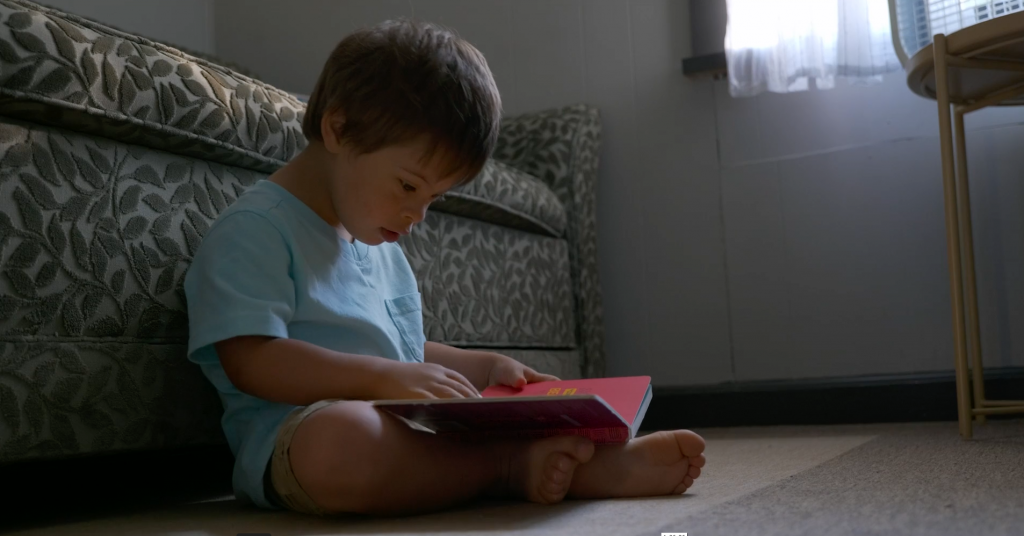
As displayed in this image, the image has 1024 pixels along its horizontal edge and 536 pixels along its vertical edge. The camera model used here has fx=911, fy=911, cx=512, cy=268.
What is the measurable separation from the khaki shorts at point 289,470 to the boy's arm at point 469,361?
0.86ft

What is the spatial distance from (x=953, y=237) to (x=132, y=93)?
1102mm

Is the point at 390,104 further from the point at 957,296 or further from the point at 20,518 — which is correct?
the point at 957,296

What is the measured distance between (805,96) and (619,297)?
585 mm

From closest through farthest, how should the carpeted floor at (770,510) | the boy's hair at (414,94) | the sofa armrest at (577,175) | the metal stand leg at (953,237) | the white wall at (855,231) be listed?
the carpeted floor at (770,510) → the boy's hair at (414,94) → the metal stand leg at (953,237) → the white wall at (855,231) → the sofa armrest at (577,175)

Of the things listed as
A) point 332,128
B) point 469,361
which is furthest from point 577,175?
point 332,128

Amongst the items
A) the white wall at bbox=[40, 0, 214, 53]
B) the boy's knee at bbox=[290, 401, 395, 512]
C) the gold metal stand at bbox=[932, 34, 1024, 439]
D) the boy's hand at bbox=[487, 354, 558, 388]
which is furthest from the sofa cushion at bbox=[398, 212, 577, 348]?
the white wall at bbox=[40, 0, 214, 53]

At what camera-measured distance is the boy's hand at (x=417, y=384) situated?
812 mm

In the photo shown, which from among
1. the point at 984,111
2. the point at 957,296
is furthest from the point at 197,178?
the point at 984,111

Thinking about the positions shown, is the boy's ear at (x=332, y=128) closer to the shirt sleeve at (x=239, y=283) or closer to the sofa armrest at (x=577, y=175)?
the shirt sleeve at (x=239, y=283)

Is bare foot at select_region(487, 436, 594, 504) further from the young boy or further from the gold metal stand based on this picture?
the gold metal stand

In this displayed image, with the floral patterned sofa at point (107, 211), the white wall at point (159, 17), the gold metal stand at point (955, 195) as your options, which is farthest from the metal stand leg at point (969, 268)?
the white wall at point (159, 17)

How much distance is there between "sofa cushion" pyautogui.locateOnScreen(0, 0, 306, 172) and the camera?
0.81 meters

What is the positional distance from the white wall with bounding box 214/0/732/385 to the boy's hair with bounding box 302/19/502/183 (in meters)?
1.10

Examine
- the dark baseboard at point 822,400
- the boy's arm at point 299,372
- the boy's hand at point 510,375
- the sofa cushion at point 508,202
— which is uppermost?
the sofa cushion at point 508,202
